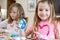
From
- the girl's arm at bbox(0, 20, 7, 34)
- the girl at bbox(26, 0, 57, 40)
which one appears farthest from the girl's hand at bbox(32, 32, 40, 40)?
the girl's arm at bbox(0, 20, 7, 34)

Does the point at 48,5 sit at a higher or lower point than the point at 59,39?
higher

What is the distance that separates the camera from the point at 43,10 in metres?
0.41

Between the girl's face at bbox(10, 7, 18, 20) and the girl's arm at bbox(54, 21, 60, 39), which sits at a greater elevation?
the girl's face at bbox(10, 7, 18, 20)

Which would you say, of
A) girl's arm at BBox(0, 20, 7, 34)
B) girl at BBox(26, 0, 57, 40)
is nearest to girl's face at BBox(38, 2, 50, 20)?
girl at BBox(26, 0, 57, 40)

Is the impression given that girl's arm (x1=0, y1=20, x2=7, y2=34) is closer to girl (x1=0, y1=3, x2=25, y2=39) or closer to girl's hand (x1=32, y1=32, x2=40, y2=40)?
girl (x1=0, y1=3, x2=25, y2=39)

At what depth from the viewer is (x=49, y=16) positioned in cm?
42

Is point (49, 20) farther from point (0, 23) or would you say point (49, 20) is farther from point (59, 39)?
point (0, 23)

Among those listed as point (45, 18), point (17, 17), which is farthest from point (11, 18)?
point (45, 18)

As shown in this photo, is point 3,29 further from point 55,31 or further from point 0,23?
point 55,31

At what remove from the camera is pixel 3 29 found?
0.47m

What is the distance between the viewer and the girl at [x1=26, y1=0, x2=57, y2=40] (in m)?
0.42

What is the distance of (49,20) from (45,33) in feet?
0.16

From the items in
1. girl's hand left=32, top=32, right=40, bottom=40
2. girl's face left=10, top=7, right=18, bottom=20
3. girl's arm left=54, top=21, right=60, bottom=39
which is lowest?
girl's hand left=32, top=32, right=40, bottom=40

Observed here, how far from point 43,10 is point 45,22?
0.04 metres
